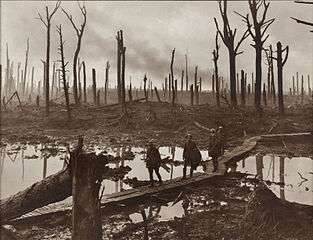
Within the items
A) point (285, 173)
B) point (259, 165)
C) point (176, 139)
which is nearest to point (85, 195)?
point (285, 173)

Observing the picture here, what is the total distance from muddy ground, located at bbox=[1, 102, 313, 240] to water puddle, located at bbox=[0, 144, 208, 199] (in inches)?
76.1

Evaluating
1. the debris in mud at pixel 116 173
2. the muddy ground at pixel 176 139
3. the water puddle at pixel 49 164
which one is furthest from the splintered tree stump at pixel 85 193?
the debris in mud at pixel 116 173

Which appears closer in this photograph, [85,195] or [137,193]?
[85,195]

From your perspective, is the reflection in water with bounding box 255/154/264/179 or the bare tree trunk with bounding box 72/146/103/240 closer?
the bare tree trunk with bounding box 72/146/103/240

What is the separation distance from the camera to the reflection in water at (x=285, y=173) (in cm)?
1038

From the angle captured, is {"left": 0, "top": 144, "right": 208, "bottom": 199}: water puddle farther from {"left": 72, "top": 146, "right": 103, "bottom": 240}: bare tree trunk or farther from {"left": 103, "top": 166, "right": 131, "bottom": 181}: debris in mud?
{"left": 72, "top": 146, "right": 103, "bottom": 240}: bare tree trunk

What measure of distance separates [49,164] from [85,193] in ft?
31.5

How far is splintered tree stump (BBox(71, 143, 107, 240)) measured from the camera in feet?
18.8

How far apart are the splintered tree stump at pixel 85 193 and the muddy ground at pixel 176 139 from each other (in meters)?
1.57

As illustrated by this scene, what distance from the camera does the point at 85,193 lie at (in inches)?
229

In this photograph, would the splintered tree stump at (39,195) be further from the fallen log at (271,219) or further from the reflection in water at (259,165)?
the reflection in water at (259,165)

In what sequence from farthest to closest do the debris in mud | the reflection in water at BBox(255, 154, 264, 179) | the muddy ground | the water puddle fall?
the reflection in water at BBox(255, 154, 264, 179), the debris in mud, the water puddle, the muddy ground

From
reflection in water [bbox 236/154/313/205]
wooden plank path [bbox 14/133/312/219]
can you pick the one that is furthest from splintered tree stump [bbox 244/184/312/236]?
wooden plank path [bbox 14/133/312/219]

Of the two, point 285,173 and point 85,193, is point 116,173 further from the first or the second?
point 85,193
